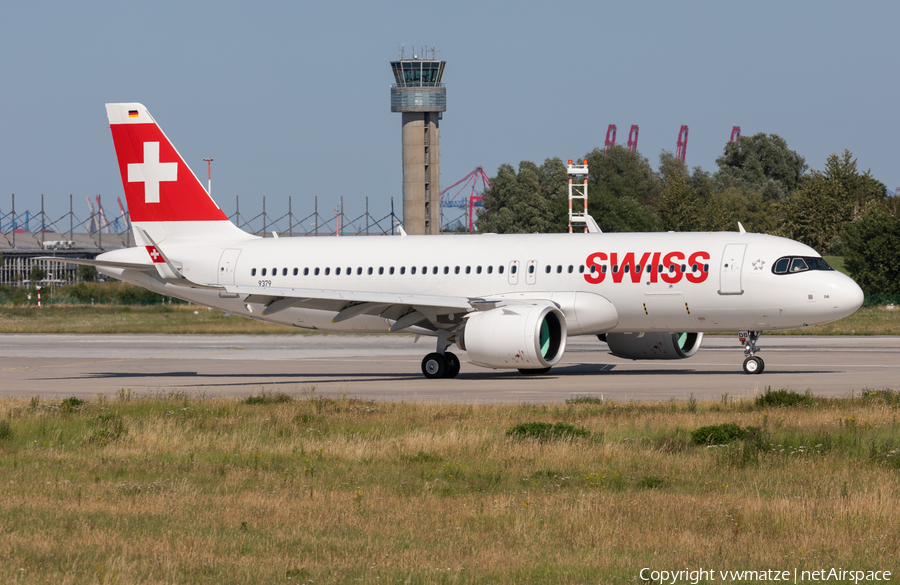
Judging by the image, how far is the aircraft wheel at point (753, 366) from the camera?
30406 millimetres

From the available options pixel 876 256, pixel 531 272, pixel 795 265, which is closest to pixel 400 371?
pixel 531 272

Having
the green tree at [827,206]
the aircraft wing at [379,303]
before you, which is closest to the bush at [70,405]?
the aircraft wing at [379,303]

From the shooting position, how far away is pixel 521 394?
86.5ft

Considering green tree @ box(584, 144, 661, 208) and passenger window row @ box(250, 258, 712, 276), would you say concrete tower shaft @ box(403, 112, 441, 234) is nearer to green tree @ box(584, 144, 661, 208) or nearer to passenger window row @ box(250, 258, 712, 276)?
green tree @ box(584, 144, 661, 208)

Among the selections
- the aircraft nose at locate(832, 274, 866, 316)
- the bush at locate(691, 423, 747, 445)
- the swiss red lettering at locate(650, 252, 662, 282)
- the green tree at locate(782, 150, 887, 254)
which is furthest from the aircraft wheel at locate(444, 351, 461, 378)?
the green tree at locate(782, 150, 887, 254)

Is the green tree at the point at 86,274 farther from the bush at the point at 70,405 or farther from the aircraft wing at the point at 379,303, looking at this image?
the bush at the point at 70,405

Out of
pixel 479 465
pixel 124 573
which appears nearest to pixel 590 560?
pixel 124 573

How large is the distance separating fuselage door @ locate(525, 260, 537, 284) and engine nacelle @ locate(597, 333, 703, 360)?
3521 mm

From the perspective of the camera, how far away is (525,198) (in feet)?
452

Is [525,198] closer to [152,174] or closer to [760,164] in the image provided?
[760,164]

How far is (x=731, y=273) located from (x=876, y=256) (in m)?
66.5

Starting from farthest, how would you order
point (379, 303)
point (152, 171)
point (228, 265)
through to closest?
point (152, 171) → point (228, 265) → point (379, 303)

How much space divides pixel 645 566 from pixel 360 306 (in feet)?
71.2

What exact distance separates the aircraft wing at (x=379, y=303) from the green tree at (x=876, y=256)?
66.7 m
